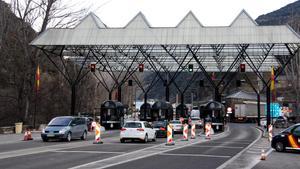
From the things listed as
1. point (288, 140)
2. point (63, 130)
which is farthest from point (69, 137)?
point (288, 140)

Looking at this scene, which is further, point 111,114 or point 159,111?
point 159,111

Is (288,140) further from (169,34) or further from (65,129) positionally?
(169,34)

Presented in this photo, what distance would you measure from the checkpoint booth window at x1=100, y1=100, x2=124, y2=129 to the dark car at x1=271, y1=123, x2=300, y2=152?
30181mm

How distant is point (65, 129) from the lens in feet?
95.7

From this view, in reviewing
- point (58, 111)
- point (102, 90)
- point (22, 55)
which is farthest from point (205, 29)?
point (102, 90)

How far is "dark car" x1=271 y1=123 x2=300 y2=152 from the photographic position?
23.1 metres

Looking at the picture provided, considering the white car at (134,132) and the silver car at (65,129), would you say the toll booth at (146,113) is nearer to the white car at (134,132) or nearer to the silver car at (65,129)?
the silver car at (65,129)

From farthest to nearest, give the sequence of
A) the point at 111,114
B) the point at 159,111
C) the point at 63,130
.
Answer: the point at 159,111 → the point at 111,114 → the point at 63,130

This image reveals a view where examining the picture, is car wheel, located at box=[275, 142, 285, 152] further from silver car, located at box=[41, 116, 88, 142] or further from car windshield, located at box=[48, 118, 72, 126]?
car windshield, located at box=[48, 118, 72, 126]

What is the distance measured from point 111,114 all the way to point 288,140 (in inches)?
1235

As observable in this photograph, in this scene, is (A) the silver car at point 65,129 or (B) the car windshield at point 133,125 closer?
(A) the silver car at point 65,129

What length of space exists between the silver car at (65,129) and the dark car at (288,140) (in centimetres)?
1287

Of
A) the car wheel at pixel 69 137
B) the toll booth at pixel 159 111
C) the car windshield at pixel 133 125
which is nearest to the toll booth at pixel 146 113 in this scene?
the toll booth at pixel 159 111

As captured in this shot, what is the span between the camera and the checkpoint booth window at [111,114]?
172 ft
